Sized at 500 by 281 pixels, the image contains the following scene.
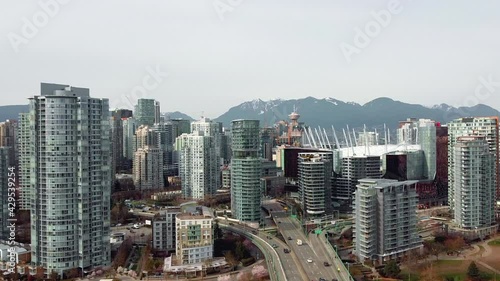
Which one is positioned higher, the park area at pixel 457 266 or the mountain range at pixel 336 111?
the mountain range at pixel 336 111

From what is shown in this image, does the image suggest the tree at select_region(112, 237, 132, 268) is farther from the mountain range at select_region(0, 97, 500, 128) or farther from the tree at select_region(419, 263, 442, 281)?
the mountain range at select_region(0, 97, 500, 128)

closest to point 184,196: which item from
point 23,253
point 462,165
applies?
point 23,253

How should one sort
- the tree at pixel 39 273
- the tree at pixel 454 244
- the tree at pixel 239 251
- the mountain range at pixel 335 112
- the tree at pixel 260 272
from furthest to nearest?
the mountain range at pixel 335 112
the tree at pixel 454 244
the tree at pixel 239 251
the tree at pixel 260 272
the tree at pixel 39 273

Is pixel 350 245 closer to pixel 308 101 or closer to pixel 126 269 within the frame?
pixel 126 269

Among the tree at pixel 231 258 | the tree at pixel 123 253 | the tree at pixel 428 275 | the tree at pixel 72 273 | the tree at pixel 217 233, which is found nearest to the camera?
the tree at pixel 428 275

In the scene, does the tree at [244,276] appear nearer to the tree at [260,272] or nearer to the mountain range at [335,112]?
the tree at [260,272]

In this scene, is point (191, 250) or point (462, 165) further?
point (462, 165)

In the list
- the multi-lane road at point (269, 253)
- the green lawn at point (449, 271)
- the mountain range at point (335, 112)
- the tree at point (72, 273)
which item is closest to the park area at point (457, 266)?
the green lawn at point (449, 271)

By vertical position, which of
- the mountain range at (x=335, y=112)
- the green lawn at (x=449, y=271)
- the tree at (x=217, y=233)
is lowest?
the green lawn at (x=449, y=271)
